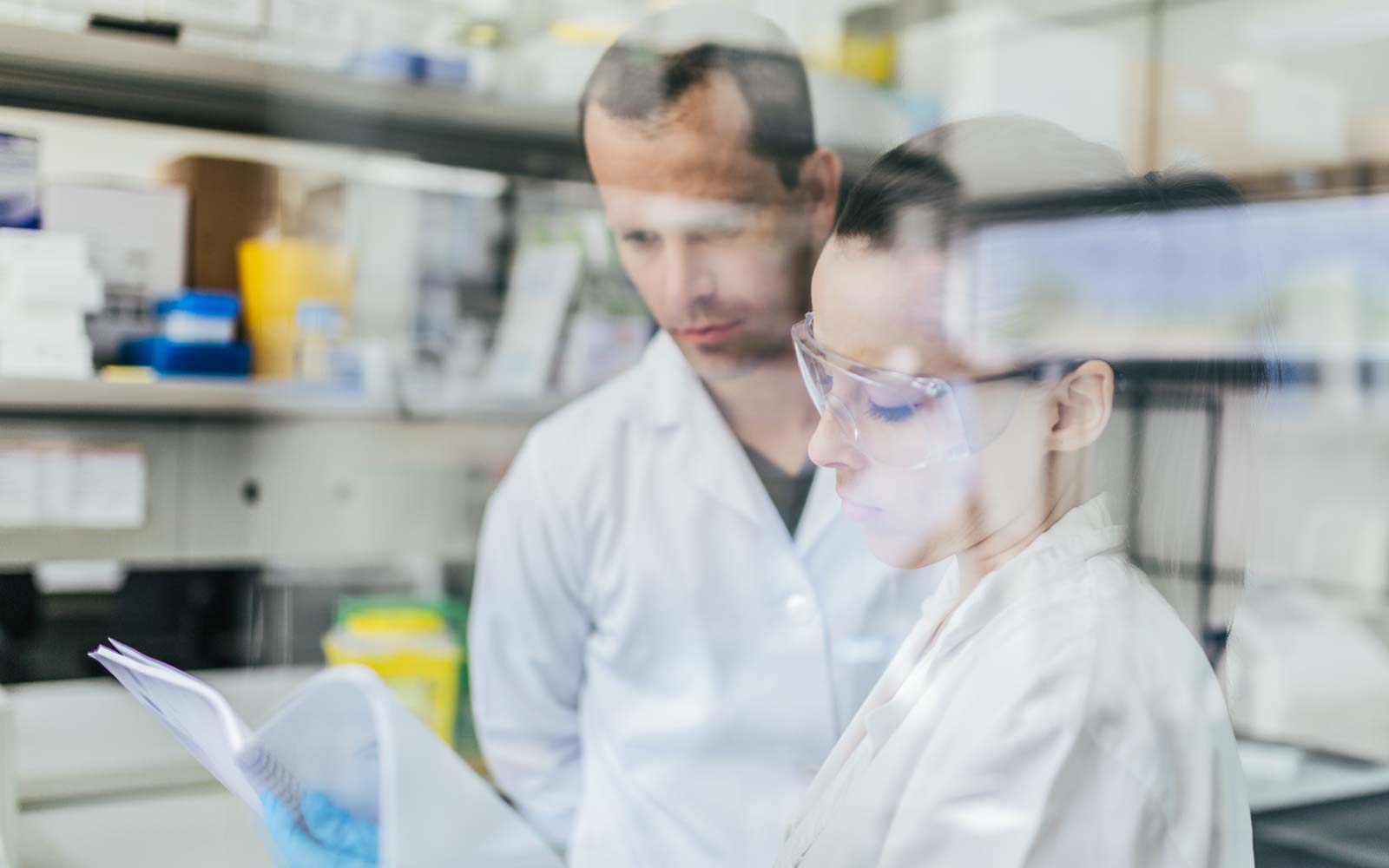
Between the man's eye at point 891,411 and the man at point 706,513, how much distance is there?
145 millimetres

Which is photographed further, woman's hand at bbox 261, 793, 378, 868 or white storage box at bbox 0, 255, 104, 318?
white storage box at bbox 0, 255, 104, 318

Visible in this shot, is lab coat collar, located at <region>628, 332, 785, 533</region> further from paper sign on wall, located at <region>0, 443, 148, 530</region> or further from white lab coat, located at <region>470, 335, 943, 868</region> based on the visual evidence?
paper sign on wall, located at <region>0, 443, 148, 530</region>

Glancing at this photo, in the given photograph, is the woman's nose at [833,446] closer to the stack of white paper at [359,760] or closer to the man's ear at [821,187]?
the man's ear at [821,187]

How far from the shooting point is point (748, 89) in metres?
0.99

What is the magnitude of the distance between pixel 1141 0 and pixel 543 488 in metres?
0.84

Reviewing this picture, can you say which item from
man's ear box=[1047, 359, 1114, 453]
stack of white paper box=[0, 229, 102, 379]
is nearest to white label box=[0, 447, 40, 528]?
stack of white paper box=[0, 229, 102, 379]

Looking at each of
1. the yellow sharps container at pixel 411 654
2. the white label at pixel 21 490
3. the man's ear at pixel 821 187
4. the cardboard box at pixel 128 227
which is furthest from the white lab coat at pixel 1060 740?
the white label at pixel 21 490

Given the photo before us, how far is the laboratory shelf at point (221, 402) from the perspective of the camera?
130cm

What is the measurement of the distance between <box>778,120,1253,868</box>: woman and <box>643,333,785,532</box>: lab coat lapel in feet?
0.65

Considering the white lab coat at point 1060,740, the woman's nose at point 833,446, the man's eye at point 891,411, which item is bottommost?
the white lab coat at point 1060,740

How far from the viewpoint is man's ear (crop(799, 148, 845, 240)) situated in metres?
0.88

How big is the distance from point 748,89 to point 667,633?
1.61ft

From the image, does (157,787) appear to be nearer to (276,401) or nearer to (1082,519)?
(276,401)

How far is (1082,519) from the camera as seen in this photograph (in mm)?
702
